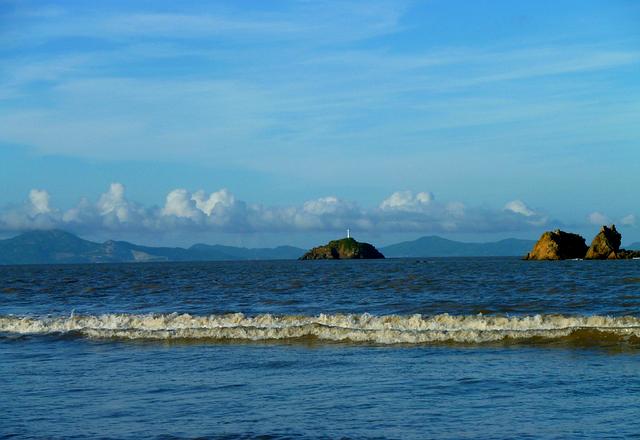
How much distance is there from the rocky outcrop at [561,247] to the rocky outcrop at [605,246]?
220 inches

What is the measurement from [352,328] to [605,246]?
134399mm

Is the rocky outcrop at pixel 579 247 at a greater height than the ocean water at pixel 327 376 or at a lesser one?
greater

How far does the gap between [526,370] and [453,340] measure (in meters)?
5.51

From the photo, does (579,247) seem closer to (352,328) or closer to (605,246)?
(605,246)

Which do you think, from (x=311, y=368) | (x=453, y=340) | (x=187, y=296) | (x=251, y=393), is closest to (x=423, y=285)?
(x=187, y=296)

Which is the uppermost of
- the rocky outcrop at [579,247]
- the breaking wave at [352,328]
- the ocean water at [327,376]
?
the rocky outcrop at [579,247]

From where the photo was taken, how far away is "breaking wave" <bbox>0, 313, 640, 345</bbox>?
80.0 ft

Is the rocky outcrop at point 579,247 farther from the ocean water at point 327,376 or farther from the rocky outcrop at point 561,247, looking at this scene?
the ocean water at point 327,376

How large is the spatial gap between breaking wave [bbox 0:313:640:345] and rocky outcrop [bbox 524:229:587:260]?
436 ft

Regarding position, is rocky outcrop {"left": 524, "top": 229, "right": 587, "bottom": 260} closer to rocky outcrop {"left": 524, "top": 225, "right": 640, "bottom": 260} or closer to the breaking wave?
rocky outcrop {"left": 524, "top": 225, "right": 640, "bottom": 260}

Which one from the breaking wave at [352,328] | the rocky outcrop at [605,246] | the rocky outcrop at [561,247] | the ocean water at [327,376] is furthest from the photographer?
the rocky outcrop at [561,247]

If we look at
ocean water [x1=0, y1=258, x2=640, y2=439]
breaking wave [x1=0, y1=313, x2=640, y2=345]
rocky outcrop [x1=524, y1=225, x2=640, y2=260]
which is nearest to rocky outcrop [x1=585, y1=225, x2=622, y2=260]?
rocky outcrop [x1=524, y1=225, x2=640, y2=260]

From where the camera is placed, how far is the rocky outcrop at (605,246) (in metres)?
149

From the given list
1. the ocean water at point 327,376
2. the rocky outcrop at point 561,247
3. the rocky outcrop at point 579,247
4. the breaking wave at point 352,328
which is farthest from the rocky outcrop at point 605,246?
the breaking wave at point 352,328
